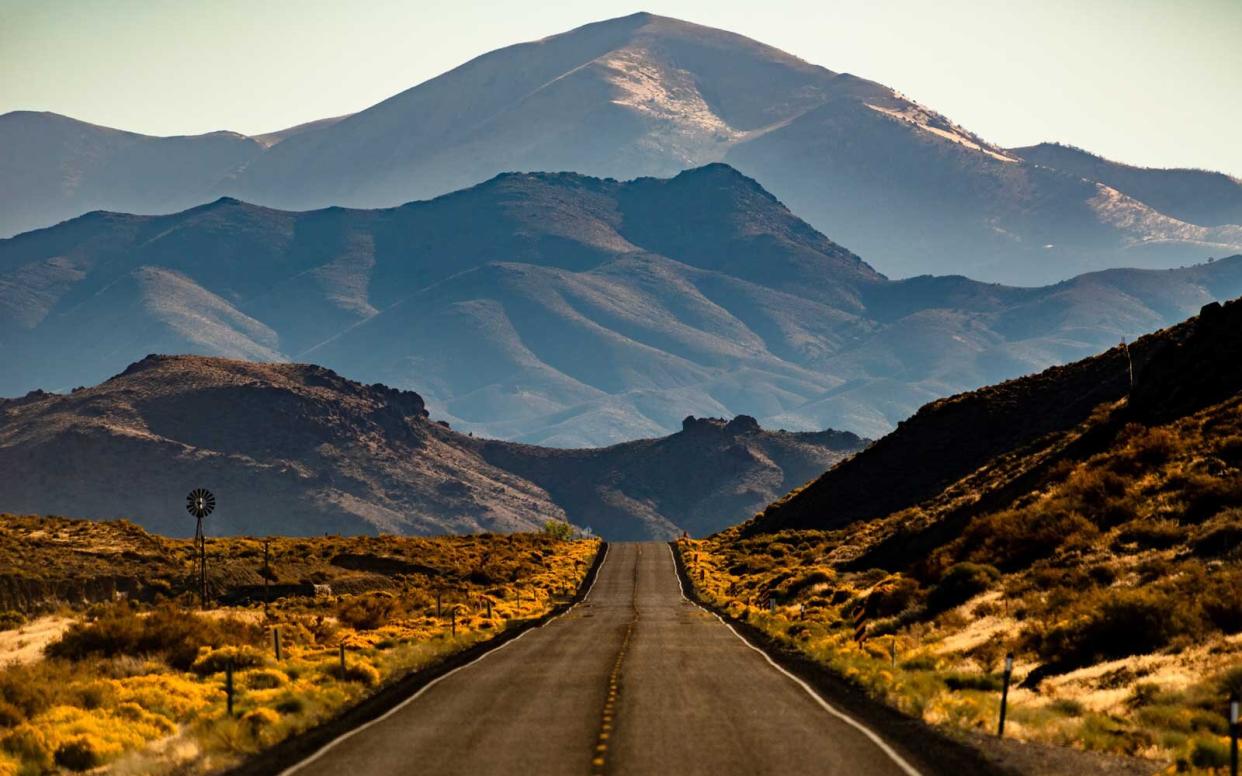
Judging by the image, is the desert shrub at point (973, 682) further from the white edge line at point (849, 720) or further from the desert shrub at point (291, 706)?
the desert shrub at point (291, 706)

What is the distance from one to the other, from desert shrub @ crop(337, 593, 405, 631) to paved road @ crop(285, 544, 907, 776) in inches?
614

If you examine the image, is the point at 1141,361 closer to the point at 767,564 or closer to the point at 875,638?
the point at 767,564

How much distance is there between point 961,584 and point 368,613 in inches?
1010

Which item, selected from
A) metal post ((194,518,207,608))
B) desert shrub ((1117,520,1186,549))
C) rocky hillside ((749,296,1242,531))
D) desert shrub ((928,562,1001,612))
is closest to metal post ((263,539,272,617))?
metal post ((194,518,207,608))

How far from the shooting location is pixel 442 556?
10862cm

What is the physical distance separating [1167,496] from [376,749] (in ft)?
95.0

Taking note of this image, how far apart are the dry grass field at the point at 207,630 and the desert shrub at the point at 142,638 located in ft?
0.20

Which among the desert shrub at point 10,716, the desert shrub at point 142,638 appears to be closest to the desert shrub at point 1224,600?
the desert shrub at point 10,716

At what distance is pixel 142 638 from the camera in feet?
143

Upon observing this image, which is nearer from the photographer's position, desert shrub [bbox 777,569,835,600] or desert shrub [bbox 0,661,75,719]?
desert shrub [bbox 0,661,75,719]

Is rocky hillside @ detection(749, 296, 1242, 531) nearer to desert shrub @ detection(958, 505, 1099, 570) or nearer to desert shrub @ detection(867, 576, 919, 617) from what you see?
desert shrub @ detection(958, 505, 1099, 570)

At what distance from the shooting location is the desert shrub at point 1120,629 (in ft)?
109

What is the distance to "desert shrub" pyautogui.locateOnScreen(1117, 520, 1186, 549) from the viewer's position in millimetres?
41875

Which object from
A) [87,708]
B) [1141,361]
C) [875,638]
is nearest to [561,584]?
[1141,361]
